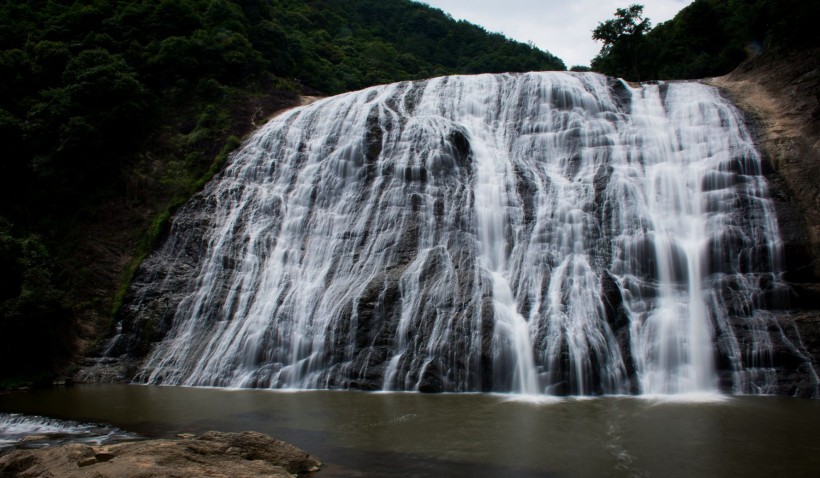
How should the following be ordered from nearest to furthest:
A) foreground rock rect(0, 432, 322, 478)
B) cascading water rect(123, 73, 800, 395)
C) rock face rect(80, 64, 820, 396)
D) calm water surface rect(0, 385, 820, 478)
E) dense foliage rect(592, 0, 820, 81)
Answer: foreground rock rect(0, 432, 322, 478) → calm water surface rect(0, 385, 820, 478) → rock face rect(80, 64, 820, 396) → cascading water rect(123, 73, 800, 395) → dense foliage rect(592, 0, 820, 81)

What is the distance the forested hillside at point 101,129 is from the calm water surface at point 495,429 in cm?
618

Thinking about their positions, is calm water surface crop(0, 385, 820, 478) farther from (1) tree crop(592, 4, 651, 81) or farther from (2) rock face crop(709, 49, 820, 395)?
(1) tree crop(592, 4, 651, 81)

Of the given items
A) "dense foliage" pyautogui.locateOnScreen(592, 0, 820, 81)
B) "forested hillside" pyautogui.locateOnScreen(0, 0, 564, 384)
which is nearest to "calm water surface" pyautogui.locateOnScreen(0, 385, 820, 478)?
"forested hillside" pyautogui.locateOnScreen(0, 0, 564, 384)

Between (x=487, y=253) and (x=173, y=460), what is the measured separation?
11971mm

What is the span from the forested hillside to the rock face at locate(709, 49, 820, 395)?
21.1 metres

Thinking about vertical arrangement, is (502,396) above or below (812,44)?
below

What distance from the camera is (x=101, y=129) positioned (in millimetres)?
24328

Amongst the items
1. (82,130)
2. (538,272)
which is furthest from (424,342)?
(82,130)

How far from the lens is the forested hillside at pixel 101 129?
1850 cm

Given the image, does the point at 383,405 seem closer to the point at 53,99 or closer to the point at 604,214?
the point at 604,214

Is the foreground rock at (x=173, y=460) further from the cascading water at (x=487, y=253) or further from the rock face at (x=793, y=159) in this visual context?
the rock face at (x=793, y=159)

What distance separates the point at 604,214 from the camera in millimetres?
16750

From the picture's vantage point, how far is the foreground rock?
5.80 m

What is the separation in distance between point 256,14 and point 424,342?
3233 cm
